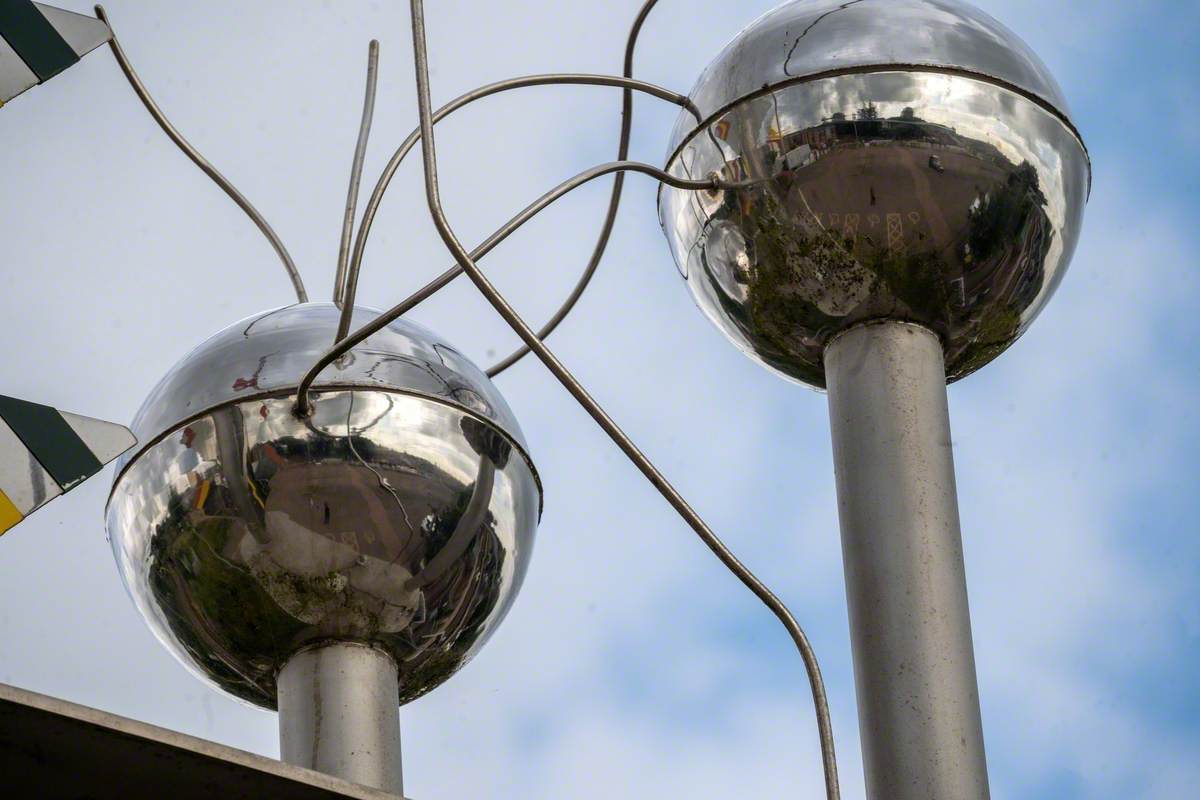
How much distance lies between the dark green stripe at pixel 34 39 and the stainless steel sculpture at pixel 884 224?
1.53 meters

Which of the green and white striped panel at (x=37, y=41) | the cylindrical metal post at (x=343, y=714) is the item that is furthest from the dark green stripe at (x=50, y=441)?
the cylindrical metal post at (x=343, y=714)

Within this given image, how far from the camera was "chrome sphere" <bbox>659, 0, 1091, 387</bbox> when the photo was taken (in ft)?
15.3

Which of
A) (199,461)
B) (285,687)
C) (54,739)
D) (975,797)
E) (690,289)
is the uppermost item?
(690,289)

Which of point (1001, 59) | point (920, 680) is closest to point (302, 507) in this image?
point (920, 680)

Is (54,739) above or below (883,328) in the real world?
below

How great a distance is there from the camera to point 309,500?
4777 millimetres

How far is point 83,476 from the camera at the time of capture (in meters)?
3.52

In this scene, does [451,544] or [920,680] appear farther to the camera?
[451,544]

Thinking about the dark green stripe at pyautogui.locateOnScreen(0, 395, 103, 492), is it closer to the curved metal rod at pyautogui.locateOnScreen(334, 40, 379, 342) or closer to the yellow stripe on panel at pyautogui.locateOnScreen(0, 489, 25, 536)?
the yellow stripe on panel at pyautogui.locateOnScreen(0, 489, 25, 536)

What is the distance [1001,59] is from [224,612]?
85.2 inches

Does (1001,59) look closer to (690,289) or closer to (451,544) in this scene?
(690,289)

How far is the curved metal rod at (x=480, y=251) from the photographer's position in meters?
4.13

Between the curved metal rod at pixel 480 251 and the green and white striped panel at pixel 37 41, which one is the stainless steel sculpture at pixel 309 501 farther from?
the green and white striped panel at pixel 37 41

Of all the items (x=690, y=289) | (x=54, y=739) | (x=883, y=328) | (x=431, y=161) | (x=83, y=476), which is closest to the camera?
(x=54, y=739)
